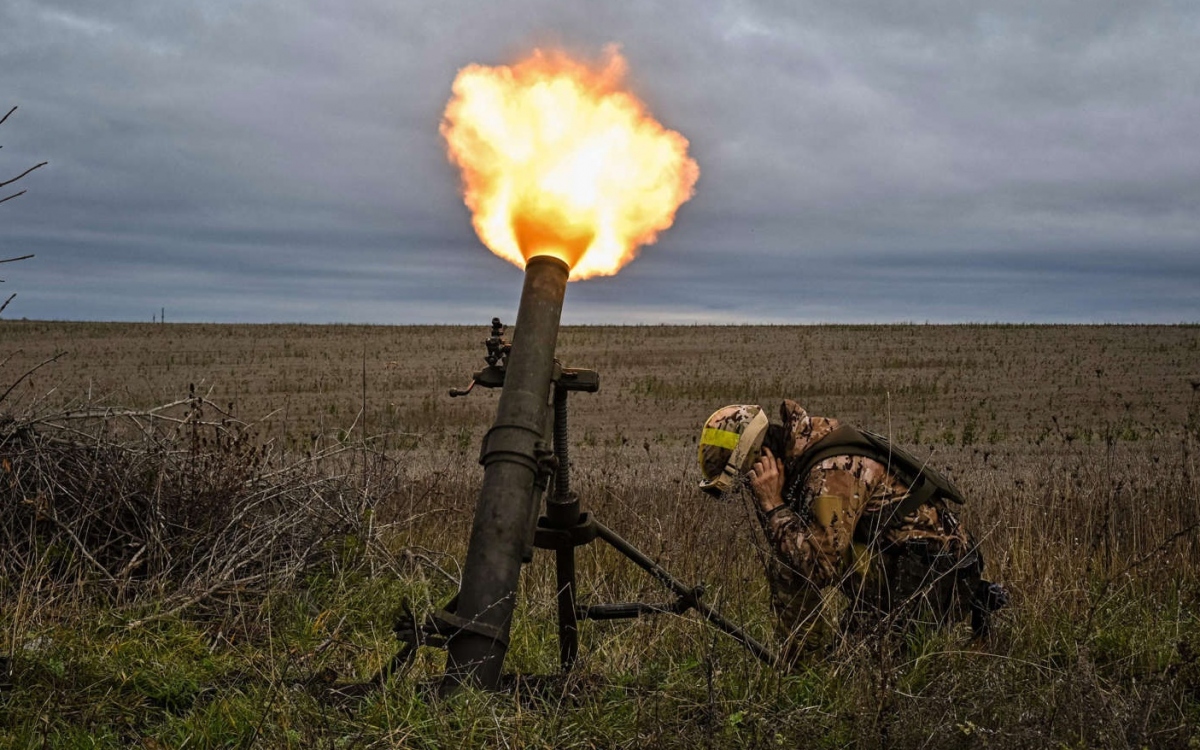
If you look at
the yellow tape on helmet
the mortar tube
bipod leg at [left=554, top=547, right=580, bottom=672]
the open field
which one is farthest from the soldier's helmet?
the mortar tube

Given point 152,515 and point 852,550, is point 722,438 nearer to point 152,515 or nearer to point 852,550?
point 852,550

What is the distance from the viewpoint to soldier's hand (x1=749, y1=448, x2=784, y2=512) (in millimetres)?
4629

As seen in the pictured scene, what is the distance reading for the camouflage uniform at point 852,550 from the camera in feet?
14.3

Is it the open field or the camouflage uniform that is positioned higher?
the camouflage uniform

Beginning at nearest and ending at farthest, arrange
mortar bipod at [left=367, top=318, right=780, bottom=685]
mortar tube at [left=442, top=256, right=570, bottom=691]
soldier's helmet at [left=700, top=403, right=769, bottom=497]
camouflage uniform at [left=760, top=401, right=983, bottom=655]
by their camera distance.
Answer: mortar tube at [left=442, top=256, right=570, bottom=691] → mortar bipod at [left=367, top=318, right=780, bottom=685] → camouflage uniform at [left=760, top=401, right=983, bottom=655] → soldier's helmet at [left=700, top=403, right=769, bottom=497]

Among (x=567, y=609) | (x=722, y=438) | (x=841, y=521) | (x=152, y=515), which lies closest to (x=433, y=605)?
(x=152, y=515)

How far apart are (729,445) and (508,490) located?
4.75 feet

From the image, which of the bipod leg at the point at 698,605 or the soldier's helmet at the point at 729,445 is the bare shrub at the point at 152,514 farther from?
Result: the soldier's helmet at the point at 729,445

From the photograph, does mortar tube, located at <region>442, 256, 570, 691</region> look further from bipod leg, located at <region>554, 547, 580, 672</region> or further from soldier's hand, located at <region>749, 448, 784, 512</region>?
soldier's hand, located at <region>749, 448, 784, 512</region>

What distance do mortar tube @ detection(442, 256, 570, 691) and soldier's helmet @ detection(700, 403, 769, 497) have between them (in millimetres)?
1128

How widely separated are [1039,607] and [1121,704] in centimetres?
158

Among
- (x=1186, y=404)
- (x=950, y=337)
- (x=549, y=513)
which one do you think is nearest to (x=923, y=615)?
(x=549, y=513)

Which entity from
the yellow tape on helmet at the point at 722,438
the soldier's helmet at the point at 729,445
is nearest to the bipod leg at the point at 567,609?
the soldier's helmet at the point at 729,445

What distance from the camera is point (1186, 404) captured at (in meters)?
21.7
